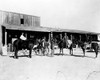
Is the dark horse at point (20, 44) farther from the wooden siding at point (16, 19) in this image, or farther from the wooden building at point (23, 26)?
the wooden siding at point (16, 19)

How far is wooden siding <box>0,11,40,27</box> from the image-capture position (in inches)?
1114

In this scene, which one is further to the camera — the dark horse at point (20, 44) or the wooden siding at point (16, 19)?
the wooden siding at point (16, 19)

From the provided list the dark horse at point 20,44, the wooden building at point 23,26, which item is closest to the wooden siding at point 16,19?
the wooden building at point 23,26

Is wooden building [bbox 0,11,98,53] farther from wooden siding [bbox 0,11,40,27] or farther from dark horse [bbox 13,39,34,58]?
dark horse [bbox 13,39,34,58]

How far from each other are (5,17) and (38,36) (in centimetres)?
561

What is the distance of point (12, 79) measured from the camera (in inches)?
387

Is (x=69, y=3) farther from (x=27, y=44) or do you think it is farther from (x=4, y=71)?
(x=4, y=71)

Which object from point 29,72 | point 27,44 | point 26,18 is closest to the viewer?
point 29,72

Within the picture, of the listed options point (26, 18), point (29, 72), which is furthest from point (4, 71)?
point (26, 18)

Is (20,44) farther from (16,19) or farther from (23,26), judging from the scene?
(16,19)

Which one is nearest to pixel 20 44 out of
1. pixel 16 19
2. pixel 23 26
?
pixel 23 26

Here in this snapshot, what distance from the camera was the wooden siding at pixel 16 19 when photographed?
2831 centimetres

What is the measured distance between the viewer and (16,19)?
100 ft

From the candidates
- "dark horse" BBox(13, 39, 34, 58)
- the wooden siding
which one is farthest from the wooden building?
"dark horse" BBox(13, 39, 34, 58)
